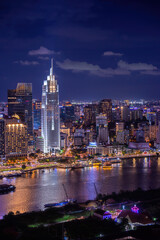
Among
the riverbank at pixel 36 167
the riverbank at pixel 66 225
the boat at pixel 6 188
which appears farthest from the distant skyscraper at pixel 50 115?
the riverbank at pixel 66 225

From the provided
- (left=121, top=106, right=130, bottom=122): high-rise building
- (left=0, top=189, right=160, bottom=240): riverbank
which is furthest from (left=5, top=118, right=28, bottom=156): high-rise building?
(left=121, top=106, right=130, bottom=122): high-rise building

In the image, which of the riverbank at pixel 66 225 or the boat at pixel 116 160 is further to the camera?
the boat at pixel 116 160

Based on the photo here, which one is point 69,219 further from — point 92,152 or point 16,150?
point 92,152

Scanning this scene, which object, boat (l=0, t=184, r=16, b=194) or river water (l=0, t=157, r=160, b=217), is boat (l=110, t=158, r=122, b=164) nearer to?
river water (l=0, t=157, r=160, b=217)

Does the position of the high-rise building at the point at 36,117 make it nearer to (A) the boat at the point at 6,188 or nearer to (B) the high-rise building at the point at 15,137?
(B) the high-rise building at the point at 15,137

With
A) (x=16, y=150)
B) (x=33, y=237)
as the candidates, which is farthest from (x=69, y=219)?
(x=16, y=150)

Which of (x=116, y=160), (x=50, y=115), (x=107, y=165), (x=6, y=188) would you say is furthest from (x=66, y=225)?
(x=50, y=115)
